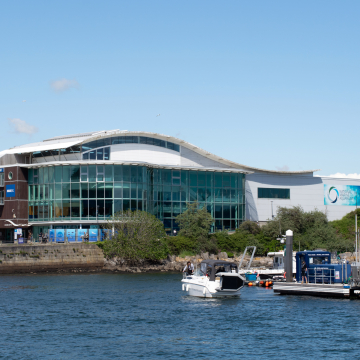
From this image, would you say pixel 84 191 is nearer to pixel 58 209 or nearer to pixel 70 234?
pixel 58 209

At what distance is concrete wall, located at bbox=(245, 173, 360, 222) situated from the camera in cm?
9744

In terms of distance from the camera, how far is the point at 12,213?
3265 inches

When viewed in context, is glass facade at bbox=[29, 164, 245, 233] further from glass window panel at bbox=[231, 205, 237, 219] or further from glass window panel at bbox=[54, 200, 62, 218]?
glass window panel at bbox=[231, 205, 237, 219]

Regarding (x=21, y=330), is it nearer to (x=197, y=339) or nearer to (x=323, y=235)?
(x=197, y=339)

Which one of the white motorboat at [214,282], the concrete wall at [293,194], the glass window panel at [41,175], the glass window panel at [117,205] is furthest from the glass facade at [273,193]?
the white motorboat at [214,282]

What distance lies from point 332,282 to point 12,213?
49.4 meters

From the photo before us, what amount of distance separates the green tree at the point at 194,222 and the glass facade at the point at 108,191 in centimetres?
230

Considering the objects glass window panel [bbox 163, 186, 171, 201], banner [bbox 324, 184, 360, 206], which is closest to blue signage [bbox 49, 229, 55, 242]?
glass window panel [bbox 163, 186, 171, 201]

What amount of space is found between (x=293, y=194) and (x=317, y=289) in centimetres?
5504

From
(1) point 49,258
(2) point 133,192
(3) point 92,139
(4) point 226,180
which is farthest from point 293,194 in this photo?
(1) point 49,258

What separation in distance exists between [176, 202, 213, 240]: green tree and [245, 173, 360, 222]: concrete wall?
13332mm

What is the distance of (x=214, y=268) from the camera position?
47188 mm

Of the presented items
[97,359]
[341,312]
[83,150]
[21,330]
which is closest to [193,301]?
[341,312]

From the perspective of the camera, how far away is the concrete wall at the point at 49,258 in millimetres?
69125
